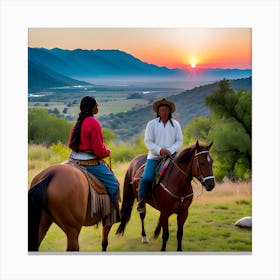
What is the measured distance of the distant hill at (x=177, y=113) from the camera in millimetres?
7117

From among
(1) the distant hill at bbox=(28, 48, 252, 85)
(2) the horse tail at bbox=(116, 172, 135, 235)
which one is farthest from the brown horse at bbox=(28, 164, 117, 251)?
(1) the distant hill at bbox=(28, 48, 252, 85)

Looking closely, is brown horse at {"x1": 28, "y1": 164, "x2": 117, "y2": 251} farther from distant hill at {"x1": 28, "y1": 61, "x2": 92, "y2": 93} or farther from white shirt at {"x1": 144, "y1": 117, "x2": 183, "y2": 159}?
distant hill at {"x1": 28, "y1": 61, "x2": 92, "y2": 93}

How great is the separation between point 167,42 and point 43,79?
69.0 inches

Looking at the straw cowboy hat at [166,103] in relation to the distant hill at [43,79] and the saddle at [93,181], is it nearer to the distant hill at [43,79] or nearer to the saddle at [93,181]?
the distant hill at [43,79]

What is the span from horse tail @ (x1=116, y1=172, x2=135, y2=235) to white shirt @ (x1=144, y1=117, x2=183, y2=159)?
59 centimetres

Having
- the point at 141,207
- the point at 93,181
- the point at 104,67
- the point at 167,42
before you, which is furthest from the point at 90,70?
the point at 141,207

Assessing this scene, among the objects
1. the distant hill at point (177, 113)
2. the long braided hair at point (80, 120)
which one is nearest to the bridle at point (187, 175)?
the distant hill at point (177, 113)

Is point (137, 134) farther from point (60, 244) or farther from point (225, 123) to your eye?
point (60, 244)

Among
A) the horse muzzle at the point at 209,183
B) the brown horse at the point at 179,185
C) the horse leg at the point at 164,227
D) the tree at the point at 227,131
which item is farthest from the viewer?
the tree at the point at 227,131

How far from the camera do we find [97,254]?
269 inches

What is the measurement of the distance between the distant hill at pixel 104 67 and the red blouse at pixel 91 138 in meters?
1.30

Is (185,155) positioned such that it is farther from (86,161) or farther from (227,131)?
(86,161)

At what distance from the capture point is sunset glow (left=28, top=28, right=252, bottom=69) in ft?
23.0
